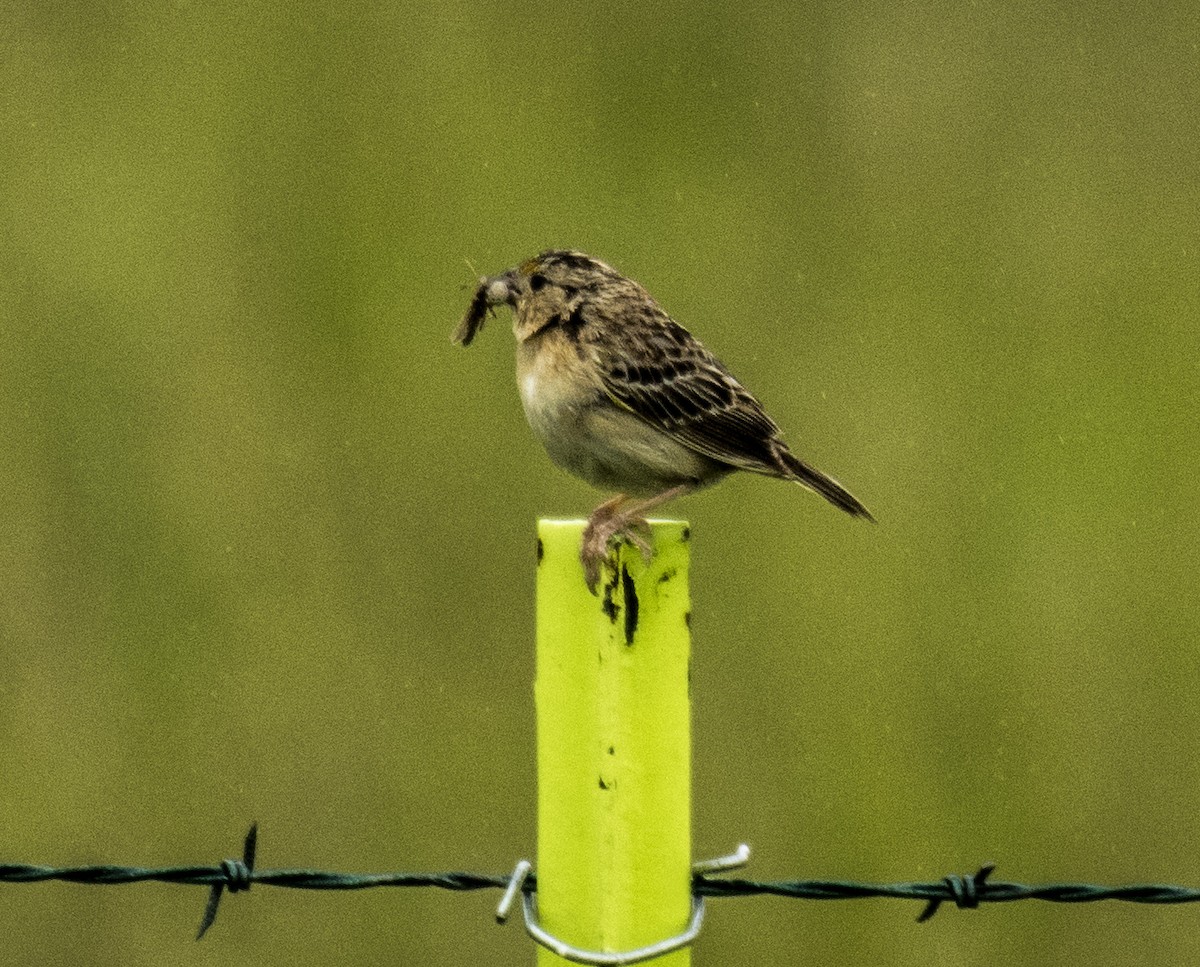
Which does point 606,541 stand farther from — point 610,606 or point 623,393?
point 623,393

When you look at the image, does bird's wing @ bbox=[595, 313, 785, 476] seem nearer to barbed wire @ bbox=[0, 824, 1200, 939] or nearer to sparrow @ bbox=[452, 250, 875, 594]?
sparrow @ bbox=[452, 250, 875, 594]

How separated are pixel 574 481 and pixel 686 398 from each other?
1.76 metres

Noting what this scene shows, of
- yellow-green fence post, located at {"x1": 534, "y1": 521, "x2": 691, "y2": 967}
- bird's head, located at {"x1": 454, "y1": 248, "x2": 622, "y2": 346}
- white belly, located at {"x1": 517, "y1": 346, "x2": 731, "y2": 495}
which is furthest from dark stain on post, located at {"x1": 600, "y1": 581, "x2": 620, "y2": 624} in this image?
bird's head, located at {"x1": 454, "y1": 248, "x2": 622, "y2": 346}

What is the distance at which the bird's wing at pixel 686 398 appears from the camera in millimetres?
5719

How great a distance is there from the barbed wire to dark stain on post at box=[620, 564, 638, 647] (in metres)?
0.60

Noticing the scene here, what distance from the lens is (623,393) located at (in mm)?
5699

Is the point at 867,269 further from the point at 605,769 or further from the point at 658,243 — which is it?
the point at 605,769

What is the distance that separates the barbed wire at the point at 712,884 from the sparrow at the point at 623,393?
154 cm

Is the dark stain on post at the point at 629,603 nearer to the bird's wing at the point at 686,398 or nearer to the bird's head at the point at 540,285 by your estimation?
the bird's wing at the point at 686,398

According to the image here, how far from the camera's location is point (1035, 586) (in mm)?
7750

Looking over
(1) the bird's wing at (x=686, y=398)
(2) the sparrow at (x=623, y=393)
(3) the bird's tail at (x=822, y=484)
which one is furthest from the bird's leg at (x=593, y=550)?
(3) the bird's tail at (x=822, y=484)

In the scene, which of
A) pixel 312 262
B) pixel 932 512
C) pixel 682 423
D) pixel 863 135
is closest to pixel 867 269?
pixel 863 135

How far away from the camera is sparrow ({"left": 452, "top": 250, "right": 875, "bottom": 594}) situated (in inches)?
222

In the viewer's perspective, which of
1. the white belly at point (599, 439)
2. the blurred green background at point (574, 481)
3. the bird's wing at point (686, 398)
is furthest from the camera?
the blurred green background at point (574, 481)
